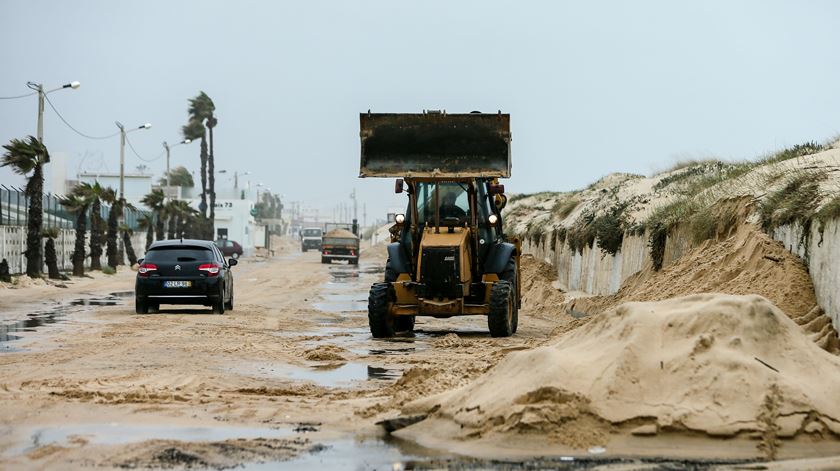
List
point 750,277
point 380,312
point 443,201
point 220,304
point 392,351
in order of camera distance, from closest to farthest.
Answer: point 750,277, point 392,351, point 380,312, point 443,201, point 220,304

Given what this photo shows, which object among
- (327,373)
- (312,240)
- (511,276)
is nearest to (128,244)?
(511,276)

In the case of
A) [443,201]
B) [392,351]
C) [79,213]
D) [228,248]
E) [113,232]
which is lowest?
[392,351]

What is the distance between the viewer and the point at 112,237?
59.0 meters

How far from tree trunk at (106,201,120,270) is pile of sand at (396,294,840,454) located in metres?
50.1

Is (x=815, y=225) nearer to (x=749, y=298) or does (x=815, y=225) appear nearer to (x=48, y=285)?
(x=749, y=298)

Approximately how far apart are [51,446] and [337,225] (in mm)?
76526

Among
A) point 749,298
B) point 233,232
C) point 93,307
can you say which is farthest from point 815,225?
point 233,232

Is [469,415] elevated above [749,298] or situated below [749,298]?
below

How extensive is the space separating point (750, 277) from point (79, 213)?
4011 centimetres

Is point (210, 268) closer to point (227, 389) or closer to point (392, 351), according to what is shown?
point (392, 351)

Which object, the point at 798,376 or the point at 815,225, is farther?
the point at 815,225

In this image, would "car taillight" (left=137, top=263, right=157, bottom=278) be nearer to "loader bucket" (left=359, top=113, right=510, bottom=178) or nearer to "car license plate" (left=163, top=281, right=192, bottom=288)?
"car license plate" (left=163, top=281, right=192, bottom=288)

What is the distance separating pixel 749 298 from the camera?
10258 millimetres

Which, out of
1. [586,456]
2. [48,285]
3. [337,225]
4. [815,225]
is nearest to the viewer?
[586,456]
